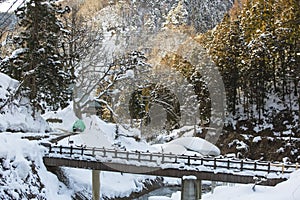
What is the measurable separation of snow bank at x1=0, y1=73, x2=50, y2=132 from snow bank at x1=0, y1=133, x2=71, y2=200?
5.39ft

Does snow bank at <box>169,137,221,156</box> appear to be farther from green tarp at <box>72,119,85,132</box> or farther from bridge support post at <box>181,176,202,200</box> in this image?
Answer: bridge support post at <box>181,176,202,200</box>

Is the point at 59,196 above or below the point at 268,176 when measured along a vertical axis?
below

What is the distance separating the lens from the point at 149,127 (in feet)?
133

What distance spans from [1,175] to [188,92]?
877 inches

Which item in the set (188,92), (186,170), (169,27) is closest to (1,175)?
(186,170)

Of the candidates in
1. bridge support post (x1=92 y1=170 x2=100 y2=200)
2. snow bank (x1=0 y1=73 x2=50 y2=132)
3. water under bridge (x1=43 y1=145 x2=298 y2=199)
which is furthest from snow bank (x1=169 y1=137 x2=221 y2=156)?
snow bank (x1=0 y1=73 x2=50 y2=132)

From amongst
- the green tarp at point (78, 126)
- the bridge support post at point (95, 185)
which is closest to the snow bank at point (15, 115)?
the green tarp at point (78, 126)

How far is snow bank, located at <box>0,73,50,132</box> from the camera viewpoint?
75.5ft

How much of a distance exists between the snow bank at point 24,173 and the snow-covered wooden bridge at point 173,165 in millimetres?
762

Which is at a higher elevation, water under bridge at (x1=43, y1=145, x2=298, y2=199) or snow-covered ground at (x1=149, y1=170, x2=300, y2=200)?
snow-covered ground at (x1=149, y1=170, x2=300, y2=200)

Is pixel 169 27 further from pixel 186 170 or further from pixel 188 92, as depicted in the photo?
pixel 186 170

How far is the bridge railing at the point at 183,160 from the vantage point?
16.6 meters

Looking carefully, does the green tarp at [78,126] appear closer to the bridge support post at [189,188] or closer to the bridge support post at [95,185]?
the bridge support post at [95,185]

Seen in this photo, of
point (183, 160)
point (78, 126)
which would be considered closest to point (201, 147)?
point (183, 160)
